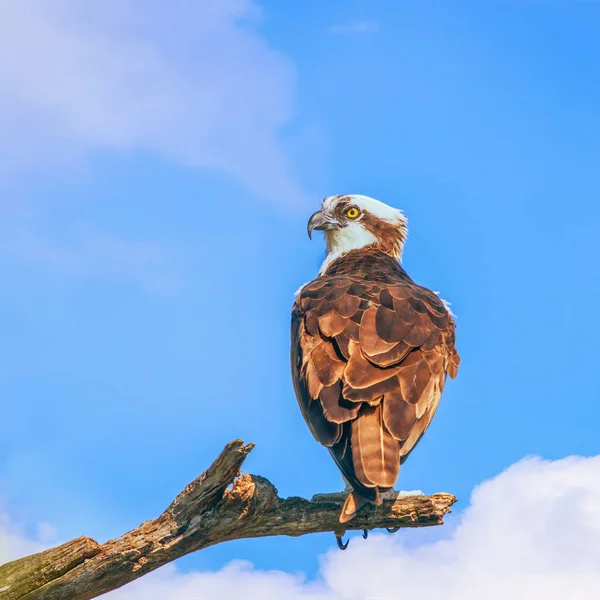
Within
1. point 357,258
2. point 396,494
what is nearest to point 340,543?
point 396,494

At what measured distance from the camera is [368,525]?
7.59 metres

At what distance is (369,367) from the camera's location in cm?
783

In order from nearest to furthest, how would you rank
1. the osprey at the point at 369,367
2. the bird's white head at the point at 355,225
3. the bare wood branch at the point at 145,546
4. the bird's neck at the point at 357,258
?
the bare wood branch at the point at 145,546, the osprey at the point at 369,367, the bird's neck at the point at 357,258, the bird's white head at the point at 355,225

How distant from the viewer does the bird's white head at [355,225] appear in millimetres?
12117

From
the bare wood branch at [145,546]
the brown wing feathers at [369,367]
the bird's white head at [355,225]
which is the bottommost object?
the bare wood branch at [145,546]

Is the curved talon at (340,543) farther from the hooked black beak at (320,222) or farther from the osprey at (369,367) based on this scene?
the hooked black beak at (320,222)

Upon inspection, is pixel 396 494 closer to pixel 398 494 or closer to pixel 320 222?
pixel 398 494

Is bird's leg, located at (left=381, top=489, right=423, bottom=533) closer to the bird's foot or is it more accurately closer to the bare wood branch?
the bird's foot

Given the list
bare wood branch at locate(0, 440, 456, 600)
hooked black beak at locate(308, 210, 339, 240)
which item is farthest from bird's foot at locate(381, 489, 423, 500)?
hooked black beak at locate(308, 210, 339, 240)

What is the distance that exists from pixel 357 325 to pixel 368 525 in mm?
2004

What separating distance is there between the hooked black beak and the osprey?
171 cm

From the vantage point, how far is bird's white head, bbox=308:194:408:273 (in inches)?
477

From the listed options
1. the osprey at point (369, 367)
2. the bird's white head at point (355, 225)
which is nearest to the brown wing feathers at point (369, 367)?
the osprey at point (369, 367)

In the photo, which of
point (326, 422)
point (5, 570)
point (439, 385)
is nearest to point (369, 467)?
point (326, 422)
